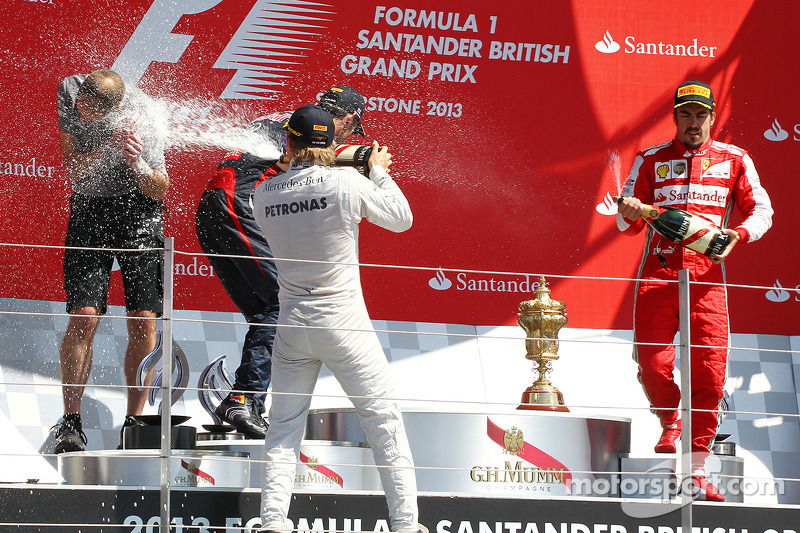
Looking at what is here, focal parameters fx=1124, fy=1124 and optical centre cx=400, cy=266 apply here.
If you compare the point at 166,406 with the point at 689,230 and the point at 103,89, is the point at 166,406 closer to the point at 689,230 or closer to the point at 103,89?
the point at 103,89

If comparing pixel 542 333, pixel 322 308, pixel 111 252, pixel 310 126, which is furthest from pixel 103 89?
pixel 542 333

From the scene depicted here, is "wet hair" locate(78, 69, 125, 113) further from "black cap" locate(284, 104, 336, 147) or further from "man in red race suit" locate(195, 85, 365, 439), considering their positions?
"black cap" locate(284, 104, 336, 147)

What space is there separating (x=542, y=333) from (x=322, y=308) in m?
1.47

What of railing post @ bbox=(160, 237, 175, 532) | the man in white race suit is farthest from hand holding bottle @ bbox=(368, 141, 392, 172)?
railing post @ bbox=(160, 237, 175, 532)

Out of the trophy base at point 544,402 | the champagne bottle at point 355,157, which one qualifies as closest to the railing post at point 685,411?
the trophy base at point 544,402

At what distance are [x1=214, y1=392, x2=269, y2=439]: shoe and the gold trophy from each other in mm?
1050

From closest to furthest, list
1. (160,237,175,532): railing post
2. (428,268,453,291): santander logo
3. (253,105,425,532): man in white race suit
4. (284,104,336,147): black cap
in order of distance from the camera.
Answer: (160,237,175,532): railing post → (253,105,425,532): man in white race suit → (284,104,336,147): black cap → (428,268,453,291): santander logo

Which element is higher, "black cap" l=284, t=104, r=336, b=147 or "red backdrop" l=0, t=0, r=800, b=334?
"red backdrop" l=0, t=0, r=800, b=334

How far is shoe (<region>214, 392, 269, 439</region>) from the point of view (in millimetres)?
3840

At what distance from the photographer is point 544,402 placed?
4289 millimetres

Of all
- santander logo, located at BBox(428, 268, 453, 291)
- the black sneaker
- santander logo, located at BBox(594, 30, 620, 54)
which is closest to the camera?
the black sneaker

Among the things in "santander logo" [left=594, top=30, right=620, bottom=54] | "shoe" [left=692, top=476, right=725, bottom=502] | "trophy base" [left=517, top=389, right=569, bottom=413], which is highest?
"santander logo" [left=594, top=30, right=620, bottom=54]

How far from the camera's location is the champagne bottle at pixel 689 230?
3.79 meters

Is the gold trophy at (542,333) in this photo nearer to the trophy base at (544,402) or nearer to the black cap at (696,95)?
the trophy base at (544,402)
